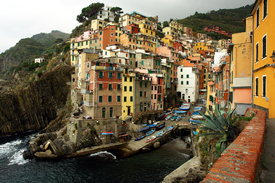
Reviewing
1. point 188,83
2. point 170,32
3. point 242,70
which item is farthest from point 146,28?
point 242,70

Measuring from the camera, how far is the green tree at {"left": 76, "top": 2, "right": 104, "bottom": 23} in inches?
3748

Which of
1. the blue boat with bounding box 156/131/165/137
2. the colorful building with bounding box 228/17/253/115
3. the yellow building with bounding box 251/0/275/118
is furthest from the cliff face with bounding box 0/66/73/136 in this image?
the yellow building with bounding box 251/0/275/118

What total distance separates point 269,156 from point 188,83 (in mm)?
56301

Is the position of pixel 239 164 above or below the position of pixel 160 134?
above

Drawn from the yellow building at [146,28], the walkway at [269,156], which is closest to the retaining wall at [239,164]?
the walkway at [269,156]

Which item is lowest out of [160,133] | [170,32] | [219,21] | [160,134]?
[160,134]

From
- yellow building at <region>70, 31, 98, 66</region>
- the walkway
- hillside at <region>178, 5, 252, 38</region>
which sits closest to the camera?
the walkway

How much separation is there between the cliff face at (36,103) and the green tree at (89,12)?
47756 millimetres

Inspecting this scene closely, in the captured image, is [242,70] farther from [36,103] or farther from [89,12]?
[89,12]

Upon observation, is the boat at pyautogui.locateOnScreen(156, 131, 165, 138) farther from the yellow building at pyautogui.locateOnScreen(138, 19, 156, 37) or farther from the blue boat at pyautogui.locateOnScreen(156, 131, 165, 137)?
the yellow building at pyautogui.locateOnScreen(138, 19, 156, 37)

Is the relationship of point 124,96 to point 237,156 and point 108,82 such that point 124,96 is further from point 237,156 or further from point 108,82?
point 237,156

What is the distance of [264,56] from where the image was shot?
40.1 feet

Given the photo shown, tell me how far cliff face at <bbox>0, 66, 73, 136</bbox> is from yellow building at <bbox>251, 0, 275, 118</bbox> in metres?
57.6

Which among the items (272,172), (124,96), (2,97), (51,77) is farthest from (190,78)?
(2,97)
